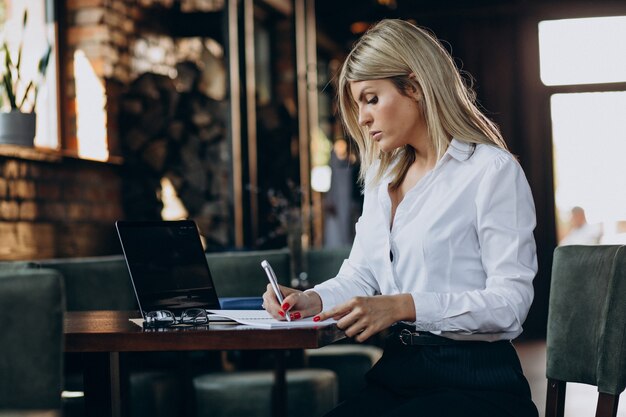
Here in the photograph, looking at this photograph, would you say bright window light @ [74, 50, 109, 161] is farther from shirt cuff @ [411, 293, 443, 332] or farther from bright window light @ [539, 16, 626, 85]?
bright window light @ [539, 16, 626, 85]

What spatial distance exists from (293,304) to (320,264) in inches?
99.3

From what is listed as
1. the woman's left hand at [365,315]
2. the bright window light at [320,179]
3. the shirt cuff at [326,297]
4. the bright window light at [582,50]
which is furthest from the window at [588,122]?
the woman's left hand at [365,315]

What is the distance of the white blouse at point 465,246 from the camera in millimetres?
1812

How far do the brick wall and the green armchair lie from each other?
2895 millimetres

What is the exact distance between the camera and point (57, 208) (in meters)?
4.90

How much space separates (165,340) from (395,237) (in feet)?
1.63

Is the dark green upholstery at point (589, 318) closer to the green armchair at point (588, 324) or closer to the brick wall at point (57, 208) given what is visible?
the green armchair at point (588, 324)

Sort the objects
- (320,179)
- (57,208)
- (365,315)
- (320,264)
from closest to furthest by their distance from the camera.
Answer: (365,315) → (320,264) → (57,208) → (320,179)

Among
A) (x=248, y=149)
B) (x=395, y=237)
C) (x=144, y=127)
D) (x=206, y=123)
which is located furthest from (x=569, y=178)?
(x=395, y=237)

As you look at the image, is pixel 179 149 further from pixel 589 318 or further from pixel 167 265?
pixel 589 318

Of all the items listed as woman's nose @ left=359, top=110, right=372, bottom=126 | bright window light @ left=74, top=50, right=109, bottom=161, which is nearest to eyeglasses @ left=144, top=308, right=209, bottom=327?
woman's nose @ left=359, top=110, right=372, bottom=126

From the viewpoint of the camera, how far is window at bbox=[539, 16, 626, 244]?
903cm

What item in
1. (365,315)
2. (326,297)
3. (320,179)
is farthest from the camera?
(320,179)

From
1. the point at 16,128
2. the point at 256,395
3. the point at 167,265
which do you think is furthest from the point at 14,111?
the point at 167,265
